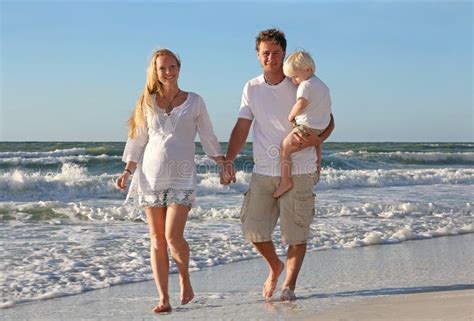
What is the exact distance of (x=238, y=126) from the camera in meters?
4.75

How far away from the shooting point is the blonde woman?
4418mm

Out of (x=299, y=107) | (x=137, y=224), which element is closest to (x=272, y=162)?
(x=299, y=107)

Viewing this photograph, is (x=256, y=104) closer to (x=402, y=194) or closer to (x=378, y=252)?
(x=378, y=252)

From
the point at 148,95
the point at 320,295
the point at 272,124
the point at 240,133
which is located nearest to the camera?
the point at 148,95

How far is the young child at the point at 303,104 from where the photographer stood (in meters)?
4.43

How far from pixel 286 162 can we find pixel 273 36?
A: 87 centimetres

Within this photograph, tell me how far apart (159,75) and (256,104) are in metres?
0.70

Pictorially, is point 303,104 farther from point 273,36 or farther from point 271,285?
point 271,285

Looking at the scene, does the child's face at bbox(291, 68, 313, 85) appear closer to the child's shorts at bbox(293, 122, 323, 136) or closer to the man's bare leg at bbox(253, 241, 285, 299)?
the child's shorts at bbox(293, 122, 323, 136)

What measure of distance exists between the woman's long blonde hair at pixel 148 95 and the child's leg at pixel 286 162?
891mm

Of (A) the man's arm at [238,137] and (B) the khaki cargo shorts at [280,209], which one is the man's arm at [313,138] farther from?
(A) the man's arm at [238,137]

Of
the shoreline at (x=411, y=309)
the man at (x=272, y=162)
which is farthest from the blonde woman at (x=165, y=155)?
the shoreline at (x=411, y=309)

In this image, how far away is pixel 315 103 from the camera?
450 cm

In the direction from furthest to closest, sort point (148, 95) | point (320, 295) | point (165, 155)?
1. point (320, 295)
2. point (148, 95)
3. point (165, 155)
